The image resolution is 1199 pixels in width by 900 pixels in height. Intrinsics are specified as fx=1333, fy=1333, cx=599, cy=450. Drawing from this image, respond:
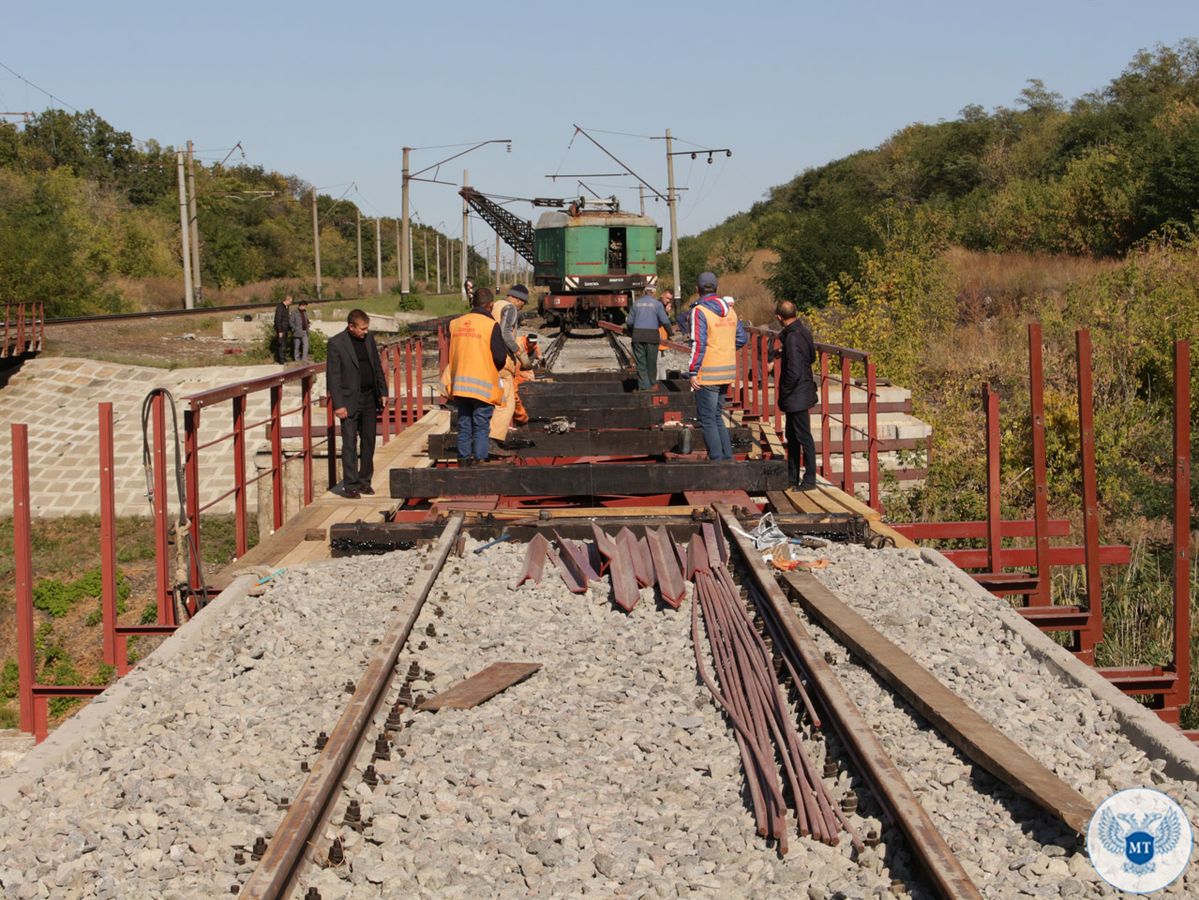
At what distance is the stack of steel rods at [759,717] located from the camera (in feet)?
14.4

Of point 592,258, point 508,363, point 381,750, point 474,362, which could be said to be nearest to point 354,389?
point 474,362

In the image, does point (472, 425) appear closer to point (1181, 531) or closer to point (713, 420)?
point (713, 420)

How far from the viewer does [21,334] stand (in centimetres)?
2881

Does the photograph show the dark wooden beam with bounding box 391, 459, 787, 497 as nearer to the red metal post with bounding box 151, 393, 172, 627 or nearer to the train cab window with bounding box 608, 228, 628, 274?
the red metal post with bounding box 151, 393, 172, 627

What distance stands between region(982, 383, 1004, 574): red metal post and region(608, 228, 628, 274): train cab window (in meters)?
26.1

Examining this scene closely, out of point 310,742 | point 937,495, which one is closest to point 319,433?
point 937,495

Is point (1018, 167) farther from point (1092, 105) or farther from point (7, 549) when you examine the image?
point (7, 549)

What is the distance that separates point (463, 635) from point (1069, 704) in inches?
114

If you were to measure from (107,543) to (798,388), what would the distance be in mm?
5514

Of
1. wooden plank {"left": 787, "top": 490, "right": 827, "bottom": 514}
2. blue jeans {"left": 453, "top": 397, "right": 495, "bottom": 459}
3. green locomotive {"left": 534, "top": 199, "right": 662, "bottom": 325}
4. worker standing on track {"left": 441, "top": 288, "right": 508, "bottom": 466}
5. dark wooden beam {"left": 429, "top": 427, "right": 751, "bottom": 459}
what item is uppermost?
green locomotive {"left": 534, "top": 199, "right": 662, "bottom": 325}

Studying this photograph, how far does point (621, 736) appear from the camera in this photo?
527 cm

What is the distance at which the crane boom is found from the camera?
50.8m

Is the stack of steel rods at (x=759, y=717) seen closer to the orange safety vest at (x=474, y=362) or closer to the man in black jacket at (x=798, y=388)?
the man in black jacket at (x=798, y=388)

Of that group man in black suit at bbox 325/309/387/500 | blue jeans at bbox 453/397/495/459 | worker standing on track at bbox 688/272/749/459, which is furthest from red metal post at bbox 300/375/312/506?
worker standing on track at bbox 688/272/749/459
